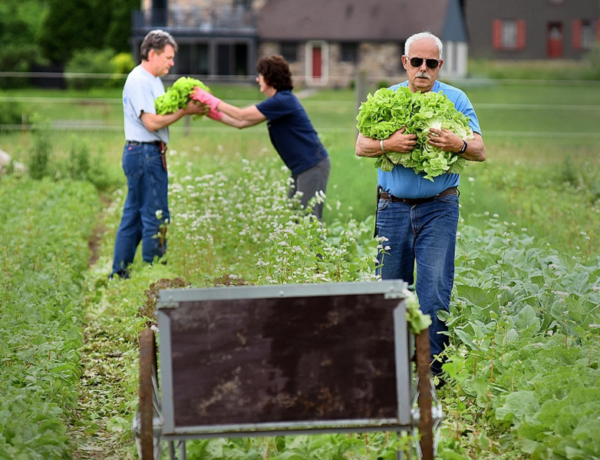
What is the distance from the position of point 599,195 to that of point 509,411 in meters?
7.62

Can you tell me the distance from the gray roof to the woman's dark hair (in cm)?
3271

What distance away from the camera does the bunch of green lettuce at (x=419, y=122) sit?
16.8 ft

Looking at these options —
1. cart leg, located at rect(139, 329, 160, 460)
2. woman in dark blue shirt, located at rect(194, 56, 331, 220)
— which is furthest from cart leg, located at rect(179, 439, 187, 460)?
woman in dark blue shirt, located at rect(194, 56, 331, 220)

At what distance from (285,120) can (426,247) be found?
3.08 metres

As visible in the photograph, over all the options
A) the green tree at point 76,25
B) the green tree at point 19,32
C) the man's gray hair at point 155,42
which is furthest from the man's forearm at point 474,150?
the green tree at point 76,25

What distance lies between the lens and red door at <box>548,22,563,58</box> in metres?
50.1

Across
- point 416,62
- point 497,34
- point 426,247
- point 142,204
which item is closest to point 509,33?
point 497,34

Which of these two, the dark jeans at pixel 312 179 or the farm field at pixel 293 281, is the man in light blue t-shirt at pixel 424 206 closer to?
the farm field at pixel 293 281

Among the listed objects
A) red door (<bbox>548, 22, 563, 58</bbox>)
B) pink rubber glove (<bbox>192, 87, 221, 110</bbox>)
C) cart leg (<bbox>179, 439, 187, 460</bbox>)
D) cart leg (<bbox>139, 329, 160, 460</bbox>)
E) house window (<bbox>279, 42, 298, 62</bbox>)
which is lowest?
cart leg (<bbox>179, 439, 187, 460</bbox>)

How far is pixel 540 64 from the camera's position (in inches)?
1831

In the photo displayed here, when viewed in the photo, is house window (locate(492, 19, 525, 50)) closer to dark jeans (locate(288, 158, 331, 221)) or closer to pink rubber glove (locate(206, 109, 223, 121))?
dark jeans (locate(288, 158, 331, 221))

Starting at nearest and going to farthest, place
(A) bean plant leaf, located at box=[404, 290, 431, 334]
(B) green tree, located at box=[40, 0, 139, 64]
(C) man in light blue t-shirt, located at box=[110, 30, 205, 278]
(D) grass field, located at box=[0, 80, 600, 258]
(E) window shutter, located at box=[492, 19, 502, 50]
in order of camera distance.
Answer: (A) bean plant leaf, located at box=[404, 290, 431, 334] → (C) man in light blue t-shirt, located at box=[110, 30, 205, 278] → (D) grass field, located at box=[0, 80, 600, 258] → (B) green tree, located at box=[40, 0, 139, 64] → (E) window shutter, located at box=[492, 19, 502, 50]

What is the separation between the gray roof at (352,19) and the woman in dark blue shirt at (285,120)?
32681 millimetres

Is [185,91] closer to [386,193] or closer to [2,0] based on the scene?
[386,193]
